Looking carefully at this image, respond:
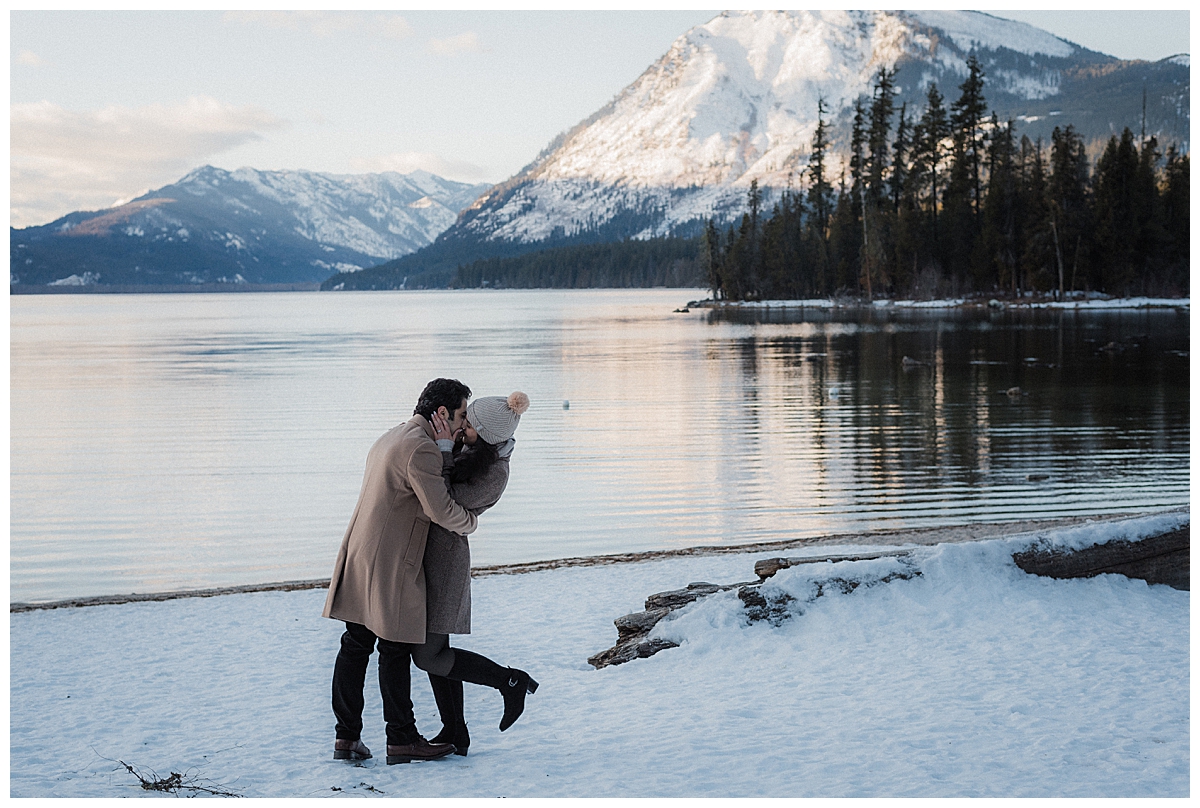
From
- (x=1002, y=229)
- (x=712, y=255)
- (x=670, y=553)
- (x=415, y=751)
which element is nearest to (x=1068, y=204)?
(x=1002, y=229)

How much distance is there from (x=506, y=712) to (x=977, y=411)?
873 inches

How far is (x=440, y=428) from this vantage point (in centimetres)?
536

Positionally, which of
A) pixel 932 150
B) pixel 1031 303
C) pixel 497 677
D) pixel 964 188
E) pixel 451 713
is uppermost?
pixel 932 150

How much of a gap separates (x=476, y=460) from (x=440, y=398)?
367 millimetres

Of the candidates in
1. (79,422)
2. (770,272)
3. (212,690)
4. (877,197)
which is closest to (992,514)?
(212,690)

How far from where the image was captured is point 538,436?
23.8 meters

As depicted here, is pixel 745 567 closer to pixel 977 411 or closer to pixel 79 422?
pixel 977 411

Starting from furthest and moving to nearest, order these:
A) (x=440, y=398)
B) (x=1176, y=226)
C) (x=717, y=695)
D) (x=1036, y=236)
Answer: (x=1176, y=226)
(x=1036, y=236)
(x=717, y=695)
(x=440, y=398)

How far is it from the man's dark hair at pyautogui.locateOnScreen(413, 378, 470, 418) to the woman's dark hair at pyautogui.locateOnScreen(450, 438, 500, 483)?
0.24m

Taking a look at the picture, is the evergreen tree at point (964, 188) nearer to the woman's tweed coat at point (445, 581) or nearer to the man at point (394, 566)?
the woman's tweed coat at point (445, 581)

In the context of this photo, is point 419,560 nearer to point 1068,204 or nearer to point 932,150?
point 1068,204

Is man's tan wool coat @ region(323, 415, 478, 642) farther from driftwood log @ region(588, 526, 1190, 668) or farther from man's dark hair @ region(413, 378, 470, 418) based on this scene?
driftwood log @ region(588, 526, 1190, 668)

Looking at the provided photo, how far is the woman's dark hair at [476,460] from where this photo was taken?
539 cm

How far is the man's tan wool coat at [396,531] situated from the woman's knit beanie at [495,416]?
25cm
